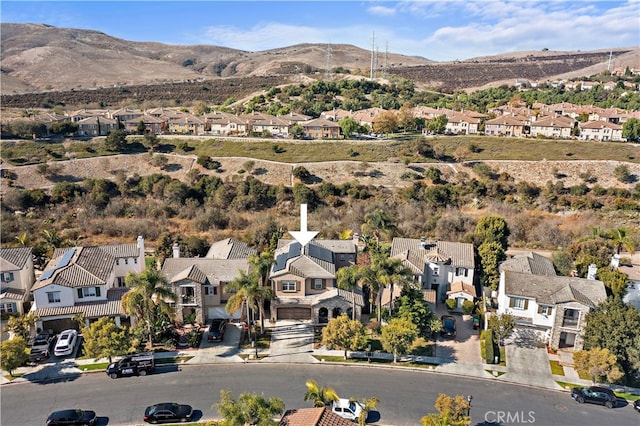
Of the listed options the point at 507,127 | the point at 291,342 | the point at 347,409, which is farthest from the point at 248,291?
the point at 507,127

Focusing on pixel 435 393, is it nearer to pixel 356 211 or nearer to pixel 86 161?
pixel 356 211

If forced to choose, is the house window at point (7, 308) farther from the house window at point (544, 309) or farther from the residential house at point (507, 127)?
the residential house at point (507, 127)

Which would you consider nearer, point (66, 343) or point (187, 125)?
point (66, 343)

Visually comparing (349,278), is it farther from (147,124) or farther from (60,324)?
(147,124)

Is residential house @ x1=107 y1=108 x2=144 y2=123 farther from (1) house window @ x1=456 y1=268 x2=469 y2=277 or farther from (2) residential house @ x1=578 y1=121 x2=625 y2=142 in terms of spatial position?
(2) residential house @ x1=578 y1=121 x2=625 y2=142

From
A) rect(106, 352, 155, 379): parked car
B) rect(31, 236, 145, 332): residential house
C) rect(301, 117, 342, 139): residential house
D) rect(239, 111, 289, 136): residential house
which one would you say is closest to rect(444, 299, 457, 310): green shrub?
rect(106, 352, 155, 379): parked car

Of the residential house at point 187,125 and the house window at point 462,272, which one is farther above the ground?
the residential house at point 187,125

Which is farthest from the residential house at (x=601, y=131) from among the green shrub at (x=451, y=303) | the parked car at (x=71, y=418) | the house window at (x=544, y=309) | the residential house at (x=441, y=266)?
the parked car at (x=71, y=418)
